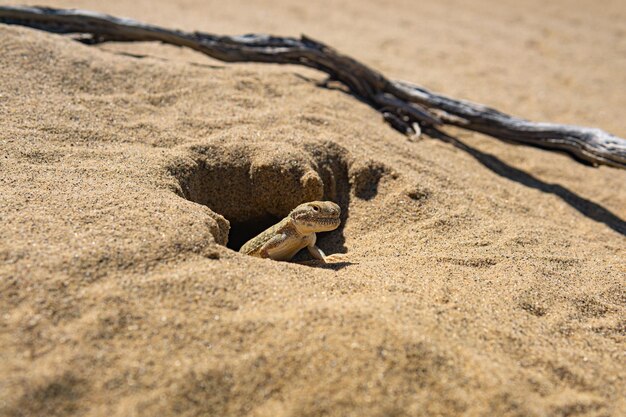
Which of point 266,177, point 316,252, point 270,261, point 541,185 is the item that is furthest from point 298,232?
point 541,185

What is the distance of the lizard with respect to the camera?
13.3 feet

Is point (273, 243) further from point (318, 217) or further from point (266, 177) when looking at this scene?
point (266, 177)

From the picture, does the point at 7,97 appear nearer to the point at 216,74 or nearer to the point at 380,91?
the point at 216,74

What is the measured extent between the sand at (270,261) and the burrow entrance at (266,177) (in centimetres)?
2

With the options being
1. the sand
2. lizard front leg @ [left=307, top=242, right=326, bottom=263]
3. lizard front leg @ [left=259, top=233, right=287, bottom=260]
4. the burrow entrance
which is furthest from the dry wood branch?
lizard front leg @ [left=259, top=233, right=287, bottom=260]

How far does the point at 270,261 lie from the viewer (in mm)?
3354

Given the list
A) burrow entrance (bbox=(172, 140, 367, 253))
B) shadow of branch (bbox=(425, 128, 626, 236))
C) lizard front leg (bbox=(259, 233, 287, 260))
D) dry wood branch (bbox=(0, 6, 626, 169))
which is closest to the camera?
lizard front leg (bbox=(259, 233, 287, 260))

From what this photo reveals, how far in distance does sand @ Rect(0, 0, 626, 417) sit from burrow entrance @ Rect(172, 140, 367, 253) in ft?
0.06

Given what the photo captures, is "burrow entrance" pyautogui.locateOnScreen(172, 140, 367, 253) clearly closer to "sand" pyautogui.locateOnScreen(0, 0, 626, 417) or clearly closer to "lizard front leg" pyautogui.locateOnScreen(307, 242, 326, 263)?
"sand" pyautogui.locateOnScreen(0, 0, 626, 417)

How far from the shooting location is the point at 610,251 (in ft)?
14.6

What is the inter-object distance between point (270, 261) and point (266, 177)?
1272 millimetres

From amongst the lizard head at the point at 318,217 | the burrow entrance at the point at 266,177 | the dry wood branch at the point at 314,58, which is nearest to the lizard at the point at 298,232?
the lizard head at the point at 318,217

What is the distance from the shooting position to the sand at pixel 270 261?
2.48 metres

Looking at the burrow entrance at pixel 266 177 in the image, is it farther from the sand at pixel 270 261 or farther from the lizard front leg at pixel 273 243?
the lizard front leg at pixel 273 243
